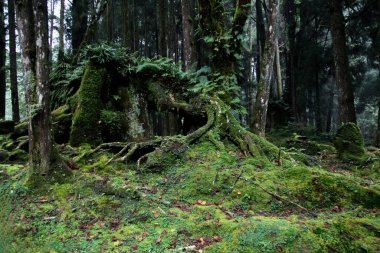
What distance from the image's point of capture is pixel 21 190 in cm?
586

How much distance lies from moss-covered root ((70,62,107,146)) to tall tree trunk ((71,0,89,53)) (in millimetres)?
7971

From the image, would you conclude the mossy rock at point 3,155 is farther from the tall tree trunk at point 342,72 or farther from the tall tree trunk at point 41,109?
the tall tree trunk at point 342,72

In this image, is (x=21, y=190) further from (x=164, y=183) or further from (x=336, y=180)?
(x=336, y=180)

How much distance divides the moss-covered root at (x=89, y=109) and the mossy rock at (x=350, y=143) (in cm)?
680

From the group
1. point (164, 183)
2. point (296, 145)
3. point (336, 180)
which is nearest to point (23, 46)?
point (164, 183)

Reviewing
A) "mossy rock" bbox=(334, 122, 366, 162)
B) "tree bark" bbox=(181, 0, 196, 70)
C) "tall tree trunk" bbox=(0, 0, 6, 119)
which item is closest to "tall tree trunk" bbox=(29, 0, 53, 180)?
"mossy rock" bbox=(334, 122, 366, 162)

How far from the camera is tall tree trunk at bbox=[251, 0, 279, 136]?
915 cm

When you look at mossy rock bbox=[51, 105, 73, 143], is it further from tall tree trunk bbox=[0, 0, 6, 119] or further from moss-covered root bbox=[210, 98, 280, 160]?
tall tree trunk bbox=[0, 0, 6, 119]

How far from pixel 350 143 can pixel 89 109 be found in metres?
7.39

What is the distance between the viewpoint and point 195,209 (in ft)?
17.8

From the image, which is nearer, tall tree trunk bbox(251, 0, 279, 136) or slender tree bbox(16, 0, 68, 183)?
slender tree bbox(16, 0, 68, 183)

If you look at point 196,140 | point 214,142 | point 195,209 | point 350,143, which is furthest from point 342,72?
point 195,209

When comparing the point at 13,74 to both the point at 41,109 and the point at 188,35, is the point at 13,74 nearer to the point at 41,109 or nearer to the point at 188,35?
the point at 188,35

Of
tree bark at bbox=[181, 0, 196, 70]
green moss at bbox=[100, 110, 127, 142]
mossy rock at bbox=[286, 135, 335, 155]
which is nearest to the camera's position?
green moss at bbox=[100, 110, 127, 142]
